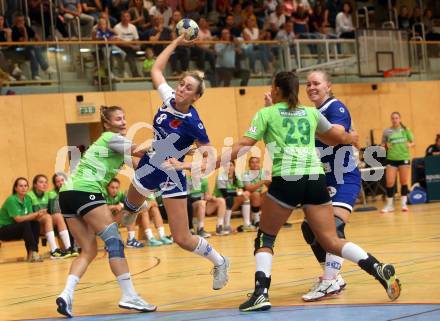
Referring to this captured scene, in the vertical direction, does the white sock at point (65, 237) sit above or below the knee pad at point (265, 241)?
below

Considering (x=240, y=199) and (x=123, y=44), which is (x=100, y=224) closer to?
(x=240, y=199)

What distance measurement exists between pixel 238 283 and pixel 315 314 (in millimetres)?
2404

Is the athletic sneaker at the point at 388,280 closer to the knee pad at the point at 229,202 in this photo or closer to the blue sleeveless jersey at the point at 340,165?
the blue sleeveless jersey at the point at 340,165

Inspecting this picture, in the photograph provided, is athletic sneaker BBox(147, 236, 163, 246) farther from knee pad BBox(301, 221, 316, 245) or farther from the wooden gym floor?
knee pad BBox(301, 221, 316, 245)

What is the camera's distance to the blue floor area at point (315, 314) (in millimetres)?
6496

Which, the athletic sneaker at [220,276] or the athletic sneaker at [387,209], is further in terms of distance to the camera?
the athletic sneaker at [387,209]

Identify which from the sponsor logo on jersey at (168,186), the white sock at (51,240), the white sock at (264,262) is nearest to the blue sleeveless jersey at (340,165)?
the white sock at (264,262)

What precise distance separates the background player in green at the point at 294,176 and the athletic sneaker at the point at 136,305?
88 centimetres

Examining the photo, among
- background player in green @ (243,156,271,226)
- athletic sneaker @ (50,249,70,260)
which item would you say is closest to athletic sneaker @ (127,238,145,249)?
athletic sneaker @ (50,249,70,260)

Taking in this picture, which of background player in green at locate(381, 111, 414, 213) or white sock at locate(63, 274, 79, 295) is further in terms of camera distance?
background player in green at locate(381, 111, 414, 213)

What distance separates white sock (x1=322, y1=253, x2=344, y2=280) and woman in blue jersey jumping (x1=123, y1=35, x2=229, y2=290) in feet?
3.36

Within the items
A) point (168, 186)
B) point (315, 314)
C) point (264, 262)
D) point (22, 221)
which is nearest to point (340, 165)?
point (264, 262)

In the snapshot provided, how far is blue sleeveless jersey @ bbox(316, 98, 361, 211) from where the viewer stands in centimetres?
791

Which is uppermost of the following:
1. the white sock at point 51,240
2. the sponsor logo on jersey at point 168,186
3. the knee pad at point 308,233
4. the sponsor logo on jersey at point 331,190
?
the sponsor logo on jersey at point 168,186
